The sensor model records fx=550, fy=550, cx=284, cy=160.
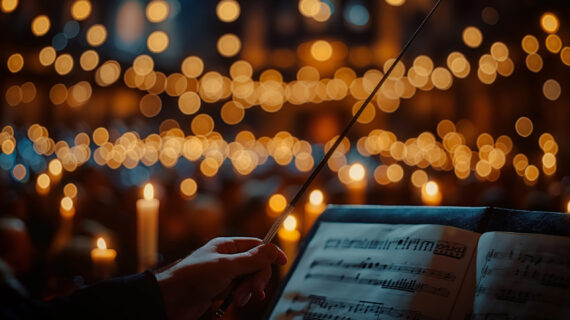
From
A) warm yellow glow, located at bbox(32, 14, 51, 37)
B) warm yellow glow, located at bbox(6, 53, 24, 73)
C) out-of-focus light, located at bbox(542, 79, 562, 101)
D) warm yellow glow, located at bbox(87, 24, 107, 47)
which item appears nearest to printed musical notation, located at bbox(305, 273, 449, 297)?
warm yellow glow, located at bbox(32, 14, 51, 37)

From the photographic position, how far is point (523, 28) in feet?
27.9

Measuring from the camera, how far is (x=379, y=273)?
41.8 inches

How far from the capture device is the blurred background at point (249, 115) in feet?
11.6

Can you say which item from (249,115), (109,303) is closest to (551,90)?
(109,303)

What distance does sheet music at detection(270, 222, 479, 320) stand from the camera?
0.97 meters

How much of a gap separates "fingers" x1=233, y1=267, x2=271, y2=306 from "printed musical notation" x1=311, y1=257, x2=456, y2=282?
0.58 ft

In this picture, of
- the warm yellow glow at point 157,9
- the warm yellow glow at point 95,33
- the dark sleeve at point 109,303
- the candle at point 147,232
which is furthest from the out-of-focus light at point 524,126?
the dark sleeve at point 109,303

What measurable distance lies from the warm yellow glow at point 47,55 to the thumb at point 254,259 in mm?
9765

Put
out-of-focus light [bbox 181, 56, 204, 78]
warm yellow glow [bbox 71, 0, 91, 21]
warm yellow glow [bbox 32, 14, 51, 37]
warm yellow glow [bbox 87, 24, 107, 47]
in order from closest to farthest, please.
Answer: warm yellow glow [bbox 71, 0, 91, 21] → warm yellow glow [bbox 32, 14, 51, 37] → warm yellow glow [bbox 87, 24, 107, 47] → out-of-focus light [bbox 181, 56, 204, 78]

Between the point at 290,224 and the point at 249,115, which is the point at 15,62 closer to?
the point at 290,224

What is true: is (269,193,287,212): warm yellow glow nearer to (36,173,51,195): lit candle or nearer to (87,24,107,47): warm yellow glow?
(36,173,51,195): lit candle

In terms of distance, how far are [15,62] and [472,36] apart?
8.50m

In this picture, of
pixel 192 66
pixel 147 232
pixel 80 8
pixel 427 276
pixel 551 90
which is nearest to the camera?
pixel 427 276

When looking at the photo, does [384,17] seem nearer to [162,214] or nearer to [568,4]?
[568,4]
